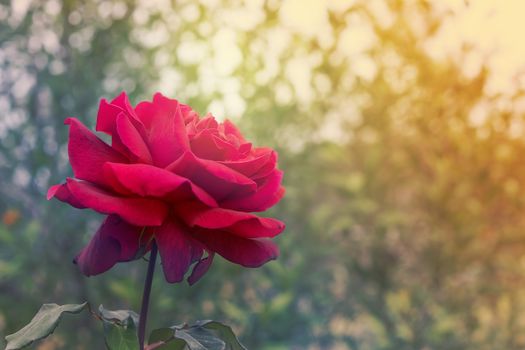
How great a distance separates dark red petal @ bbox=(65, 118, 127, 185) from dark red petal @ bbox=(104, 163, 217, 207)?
0.03 meters

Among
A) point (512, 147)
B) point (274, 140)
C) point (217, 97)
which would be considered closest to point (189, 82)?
point (217, 97)

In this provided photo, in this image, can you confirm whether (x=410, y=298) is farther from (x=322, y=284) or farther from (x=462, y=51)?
(x=462, y=51)

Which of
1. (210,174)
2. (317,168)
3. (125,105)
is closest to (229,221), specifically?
(210,174)

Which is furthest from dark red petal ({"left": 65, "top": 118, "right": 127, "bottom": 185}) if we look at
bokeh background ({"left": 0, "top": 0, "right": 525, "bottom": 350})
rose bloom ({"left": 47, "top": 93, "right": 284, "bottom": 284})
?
bokeh background ({"left": 0, "top": 0, "right": 525, "bottom": 350})

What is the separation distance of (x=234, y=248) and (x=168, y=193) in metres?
0.08

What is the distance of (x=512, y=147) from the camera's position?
87.0 inches

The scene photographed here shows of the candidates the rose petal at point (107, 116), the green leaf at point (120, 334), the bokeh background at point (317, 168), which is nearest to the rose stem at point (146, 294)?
the green leaf at point (120, 334)

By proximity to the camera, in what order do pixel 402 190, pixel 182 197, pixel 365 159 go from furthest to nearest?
1. pixel 402 190
2. pixel 365 159
3. pixel 182 197

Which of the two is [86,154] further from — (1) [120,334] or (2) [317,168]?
(2) [317,168]

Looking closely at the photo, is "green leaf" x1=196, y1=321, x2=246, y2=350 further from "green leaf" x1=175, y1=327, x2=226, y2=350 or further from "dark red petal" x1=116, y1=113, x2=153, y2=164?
"dark red petal" x1=116, y1=113, x2=153, y2=164

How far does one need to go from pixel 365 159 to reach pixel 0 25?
3.56ft

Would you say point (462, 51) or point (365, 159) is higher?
point (462, 51)

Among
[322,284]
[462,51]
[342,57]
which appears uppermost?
[462,51]

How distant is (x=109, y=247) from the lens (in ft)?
1.84
